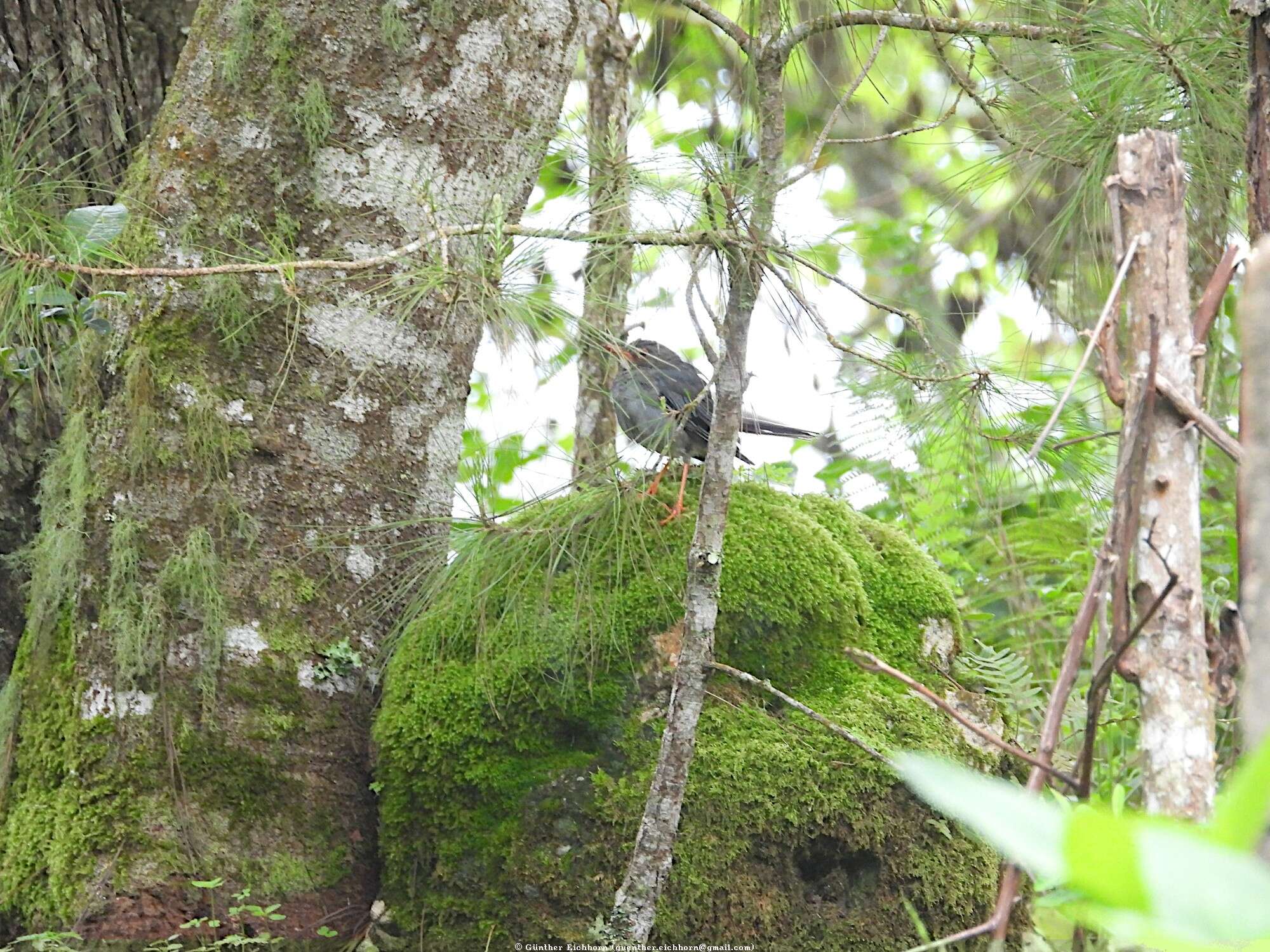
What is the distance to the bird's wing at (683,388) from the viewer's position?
294 cm

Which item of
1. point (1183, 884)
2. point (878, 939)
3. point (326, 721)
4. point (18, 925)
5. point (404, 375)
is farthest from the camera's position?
point (404, 375)

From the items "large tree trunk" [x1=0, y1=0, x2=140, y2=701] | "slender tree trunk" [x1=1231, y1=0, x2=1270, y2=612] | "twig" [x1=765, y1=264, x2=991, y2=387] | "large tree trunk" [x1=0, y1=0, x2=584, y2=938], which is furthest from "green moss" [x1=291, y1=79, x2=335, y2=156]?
"slender tree trunk" [x1=1231, y1=0, x2=1270, y2=612]

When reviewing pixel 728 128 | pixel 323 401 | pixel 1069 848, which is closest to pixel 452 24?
pixel 728 128

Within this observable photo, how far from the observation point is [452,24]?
8.35ft

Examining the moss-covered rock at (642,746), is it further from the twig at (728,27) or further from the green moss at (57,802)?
the twig at (728,27)

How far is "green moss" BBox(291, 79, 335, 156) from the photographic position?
8.05 ft

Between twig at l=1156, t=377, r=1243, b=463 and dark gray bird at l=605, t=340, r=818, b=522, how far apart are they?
1167mm

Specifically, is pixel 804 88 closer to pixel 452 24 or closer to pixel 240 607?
pixel 452 24

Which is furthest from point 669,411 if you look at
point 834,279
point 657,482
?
point 834,279

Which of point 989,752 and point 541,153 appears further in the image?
point 541,153

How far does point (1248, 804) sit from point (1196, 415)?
77 cm

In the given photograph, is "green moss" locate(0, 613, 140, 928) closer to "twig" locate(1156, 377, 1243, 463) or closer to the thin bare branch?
the thin bare branch

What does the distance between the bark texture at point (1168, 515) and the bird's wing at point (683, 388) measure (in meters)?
1.65

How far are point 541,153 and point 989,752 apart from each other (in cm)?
165
